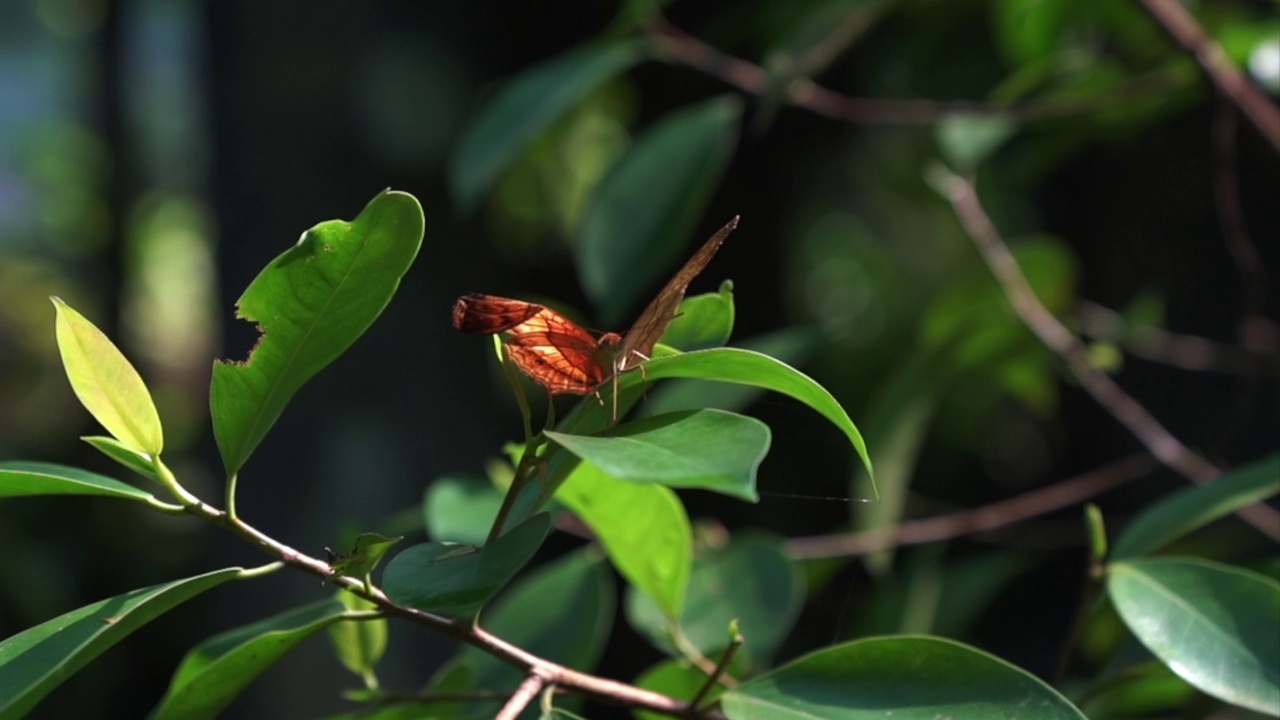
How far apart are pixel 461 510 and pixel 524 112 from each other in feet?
1.39

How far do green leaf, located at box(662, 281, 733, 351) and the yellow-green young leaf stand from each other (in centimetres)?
23

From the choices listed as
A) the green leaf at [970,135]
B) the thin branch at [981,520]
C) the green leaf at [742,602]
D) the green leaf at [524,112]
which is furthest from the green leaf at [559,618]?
the green leaf at [970,135]

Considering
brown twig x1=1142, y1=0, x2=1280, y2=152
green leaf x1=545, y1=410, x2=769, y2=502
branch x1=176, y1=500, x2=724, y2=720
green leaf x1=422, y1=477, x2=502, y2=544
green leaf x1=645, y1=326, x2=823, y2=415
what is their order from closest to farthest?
green leaf x1=545, y1=410, x2=769, y2=502
branch x1=176, y1=500, x2=724, y2=720
green leaf x1=422, y1=477, x2=502, y2=544
green leaf x1=645, y1=326, x2=823, y2=415
brown twig x1=1142, y1=0, x2=1280, y2=152

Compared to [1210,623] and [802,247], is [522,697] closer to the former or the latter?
[1210,623]

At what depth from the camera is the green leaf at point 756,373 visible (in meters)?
0.44

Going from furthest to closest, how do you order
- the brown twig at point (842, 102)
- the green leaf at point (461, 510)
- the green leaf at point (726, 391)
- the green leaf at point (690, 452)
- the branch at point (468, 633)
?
the brown twig at point (842, 102) < the green leaf at point (726, 391) < the green leaf at point (461, 510) < the branch at point (468, 633) < the green leaf at point (690, 452)

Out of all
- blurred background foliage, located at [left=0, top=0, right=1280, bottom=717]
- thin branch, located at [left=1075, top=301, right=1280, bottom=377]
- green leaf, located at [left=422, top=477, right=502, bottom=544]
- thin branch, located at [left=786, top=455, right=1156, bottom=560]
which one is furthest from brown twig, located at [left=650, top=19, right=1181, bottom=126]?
green leaf, located at [left=422, top=477, right=502, bottom=544]

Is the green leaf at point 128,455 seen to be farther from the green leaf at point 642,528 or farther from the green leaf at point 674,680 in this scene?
the green leaf at point 674,680

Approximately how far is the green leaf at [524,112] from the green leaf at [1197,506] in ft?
1.92

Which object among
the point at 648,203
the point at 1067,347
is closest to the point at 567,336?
the point at 648,203

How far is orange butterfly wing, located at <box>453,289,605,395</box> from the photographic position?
490mm

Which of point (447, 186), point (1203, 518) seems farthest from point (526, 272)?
point (1203, 518)

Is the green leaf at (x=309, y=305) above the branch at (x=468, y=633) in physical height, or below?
above

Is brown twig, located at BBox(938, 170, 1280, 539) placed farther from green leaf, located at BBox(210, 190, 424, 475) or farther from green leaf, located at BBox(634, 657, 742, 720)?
Result: green leaf, located at BBox(210, 190, 424, 475)
